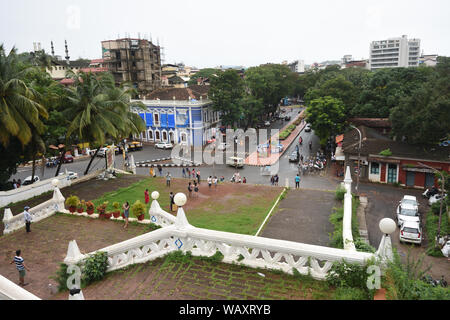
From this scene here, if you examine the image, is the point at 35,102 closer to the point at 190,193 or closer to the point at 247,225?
the point at 190,193

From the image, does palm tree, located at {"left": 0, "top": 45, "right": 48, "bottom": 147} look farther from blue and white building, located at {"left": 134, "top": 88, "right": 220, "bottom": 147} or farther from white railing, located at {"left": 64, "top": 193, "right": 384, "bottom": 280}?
blue and white building, located at {"left": 134, "top": 88, "right": 220, "bottom": 147}

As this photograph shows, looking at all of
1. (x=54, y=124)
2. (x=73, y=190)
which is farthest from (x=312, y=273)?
(x=54, y=124)

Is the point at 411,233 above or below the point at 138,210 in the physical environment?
below

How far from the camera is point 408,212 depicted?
82.9 ft

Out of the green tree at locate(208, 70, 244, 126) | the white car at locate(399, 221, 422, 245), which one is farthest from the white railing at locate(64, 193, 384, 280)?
the green tree at locate(208, 70, 244, 126)

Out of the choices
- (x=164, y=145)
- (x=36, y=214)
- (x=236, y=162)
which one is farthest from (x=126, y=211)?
(x=164, y=145)

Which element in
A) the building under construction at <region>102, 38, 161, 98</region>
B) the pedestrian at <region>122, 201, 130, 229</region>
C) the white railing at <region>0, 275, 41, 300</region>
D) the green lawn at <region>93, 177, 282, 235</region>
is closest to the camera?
the white railing at <region>0, 275, 41, 300</region>

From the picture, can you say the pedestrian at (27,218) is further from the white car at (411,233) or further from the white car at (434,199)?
the white car at (434,199)

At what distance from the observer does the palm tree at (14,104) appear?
18000 mm

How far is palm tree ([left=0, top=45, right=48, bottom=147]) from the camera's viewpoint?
18.0 m

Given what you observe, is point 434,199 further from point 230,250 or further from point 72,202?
point 72,202

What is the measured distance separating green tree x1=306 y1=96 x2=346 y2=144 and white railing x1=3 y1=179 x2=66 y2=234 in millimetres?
35126

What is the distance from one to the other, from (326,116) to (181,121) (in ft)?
71.1

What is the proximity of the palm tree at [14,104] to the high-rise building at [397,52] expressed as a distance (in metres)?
138
